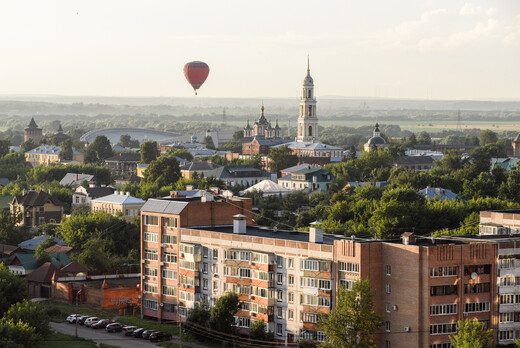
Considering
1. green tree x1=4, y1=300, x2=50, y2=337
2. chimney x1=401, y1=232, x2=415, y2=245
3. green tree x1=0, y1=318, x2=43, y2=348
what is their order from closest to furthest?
1. chimney x1=401, y1=232, x2=415, y2=245
2. green tree x1=0, y1=318, x2=43, y2=348
3. green tree x1=4, y1=300, x2=50, y2=337

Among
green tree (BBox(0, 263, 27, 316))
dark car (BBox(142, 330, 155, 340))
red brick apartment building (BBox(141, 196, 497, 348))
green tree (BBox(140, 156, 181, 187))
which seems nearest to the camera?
red brick apartment building (BBox(141, 196, 497, 348))

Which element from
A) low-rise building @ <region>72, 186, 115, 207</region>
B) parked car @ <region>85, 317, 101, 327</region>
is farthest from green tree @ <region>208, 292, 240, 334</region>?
low-rise building @ <region>72, 186, 115, 207</region>

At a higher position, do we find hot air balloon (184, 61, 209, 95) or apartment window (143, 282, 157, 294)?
hot air balloon (184, 61, 209, 95)

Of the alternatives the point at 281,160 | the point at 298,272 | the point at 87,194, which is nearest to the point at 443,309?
the point at 298,272

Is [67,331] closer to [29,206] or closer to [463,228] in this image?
[463,228]

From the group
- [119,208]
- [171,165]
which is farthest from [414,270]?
[171,165]

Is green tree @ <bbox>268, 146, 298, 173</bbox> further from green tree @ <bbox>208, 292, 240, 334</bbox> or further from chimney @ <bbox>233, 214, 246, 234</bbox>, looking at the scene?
green tree @ <bbox>208, 292, 240, 334</bbox>
